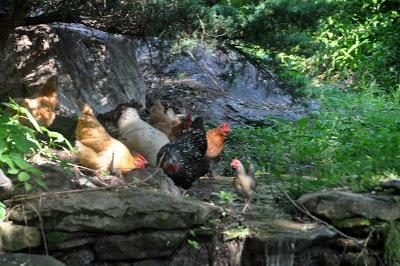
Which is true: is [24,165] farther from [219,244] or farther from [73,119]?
[73,119]

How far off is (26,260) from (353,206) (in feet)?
8.19

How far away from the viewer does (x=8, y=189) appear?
3961 millimetres

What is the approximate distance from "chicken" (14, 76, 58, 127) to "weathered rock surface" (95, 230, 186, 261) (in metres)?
1.80

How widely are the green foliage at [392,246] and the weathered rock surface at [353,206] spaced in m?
0.11

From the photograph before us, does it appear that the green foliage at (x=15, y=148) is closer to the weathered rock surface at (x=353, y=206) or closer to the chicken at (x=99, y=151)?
the chicken at (x=99, y=151)

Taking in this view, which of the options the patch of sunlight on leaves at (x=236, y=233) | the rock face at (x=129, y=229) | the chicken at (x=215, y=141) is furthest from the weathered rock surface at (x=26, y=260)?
the chicken at (x=215, y=141)

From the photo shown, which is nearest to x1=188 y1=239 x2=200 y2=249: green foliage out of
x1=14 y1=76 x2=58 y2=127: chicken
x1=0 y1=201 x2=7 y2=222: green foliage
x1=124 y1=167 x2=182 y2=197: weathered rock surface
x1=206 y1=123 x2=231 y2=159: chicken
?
x1=124 y1=167 x2=182 y2=197: weathered rock surface

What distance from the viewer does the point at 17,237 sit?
385 cm

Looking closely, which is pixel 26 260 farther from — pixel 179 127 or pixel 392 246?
pixel 179 127

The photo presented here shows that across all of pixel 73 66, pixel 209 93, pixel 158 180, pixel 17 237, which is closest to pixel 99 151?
pixel 158 180

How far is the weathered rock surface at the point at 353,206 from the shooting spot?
452 cm

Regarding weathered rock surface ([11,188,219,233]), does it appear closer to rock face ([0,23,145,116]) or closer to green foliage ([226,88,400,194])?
green foliage ([226,88,400,194])

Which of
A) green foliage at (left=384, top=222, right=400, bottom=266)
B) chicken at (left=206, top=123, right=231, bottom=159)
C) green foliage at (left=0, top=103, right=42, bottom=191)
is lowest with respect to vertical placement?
green foliage at (left=384, top=222, right=400, bottom=266)

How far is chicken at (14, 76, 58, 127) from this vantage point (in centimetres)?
534
